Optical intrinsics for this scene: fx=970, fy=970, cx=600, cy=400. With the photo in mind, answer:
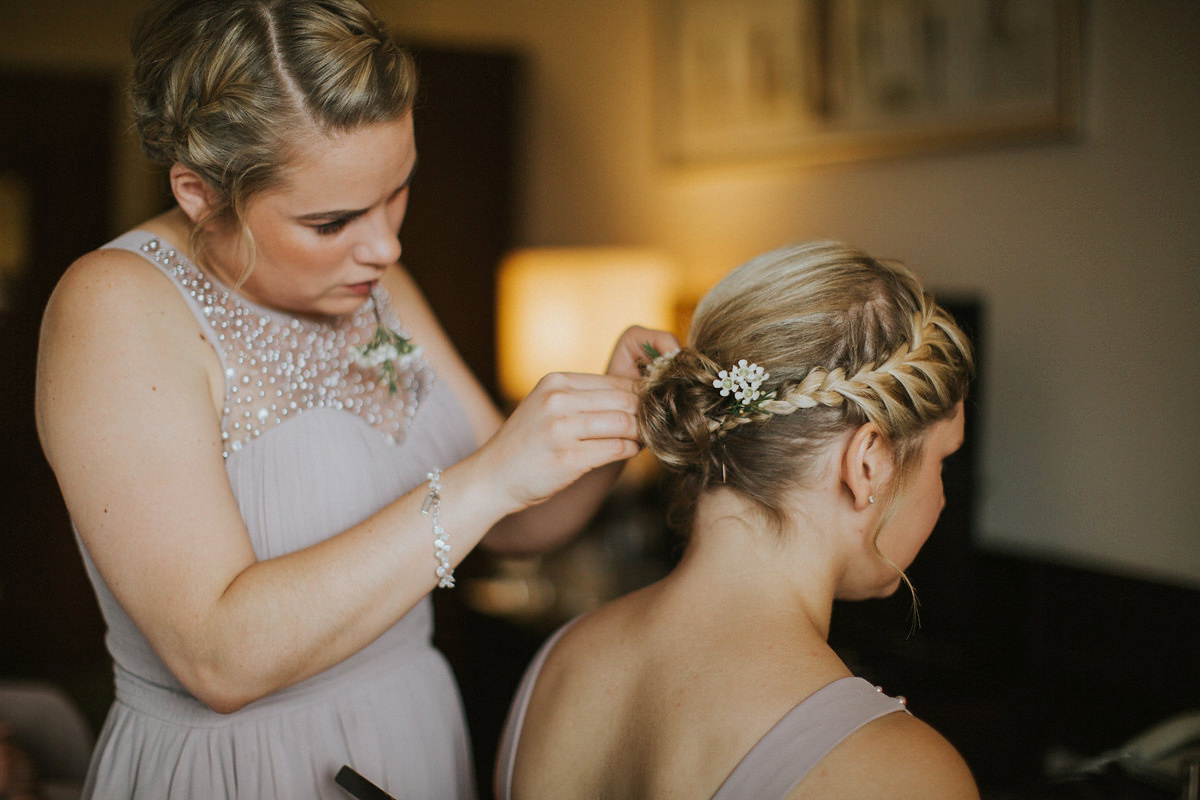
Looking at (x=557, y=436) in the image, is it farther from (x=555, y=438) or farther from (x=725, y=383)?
(x=725, y=383)

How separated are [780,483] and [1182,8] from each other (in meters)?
1.43

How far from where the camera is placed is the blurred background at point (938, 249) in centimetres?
188

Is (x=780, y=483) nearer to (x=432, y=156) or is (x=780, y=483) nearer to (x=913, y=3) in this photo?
(x=913, y=3)

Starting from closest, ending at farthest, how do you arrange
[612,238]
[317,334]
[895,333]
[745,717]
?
1. [745,717]
2. [895,333]
3. [317,334]
4. [612,238]

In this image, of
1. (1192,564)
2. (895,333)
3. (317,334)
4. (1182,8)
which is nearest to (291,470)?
(317,334)

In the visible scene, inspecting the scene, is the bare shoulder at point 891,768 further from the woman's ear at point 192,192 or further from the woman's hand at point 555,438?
the woman's ear at point 192,192

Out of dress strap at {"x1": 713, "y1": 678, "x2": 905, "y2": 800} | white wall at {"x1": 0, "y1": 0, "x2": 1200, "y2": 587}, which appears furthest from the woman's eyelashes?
white wall at {"x1": 0, "y1": 0, "x2": 1200, "y2": 587}

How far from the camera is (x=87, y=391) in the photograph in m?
1.02

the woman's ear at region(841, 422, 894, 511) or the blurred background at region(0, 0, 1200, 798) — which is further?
the blurred background at region(0, 0, 1200, 798)

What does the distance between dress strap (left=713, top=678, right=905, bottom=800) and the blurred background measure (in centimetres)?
38

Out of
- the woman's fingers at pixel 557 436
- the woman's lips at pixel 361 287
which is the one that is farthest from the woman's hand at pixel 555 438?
the woman's lips at pixel 361 287

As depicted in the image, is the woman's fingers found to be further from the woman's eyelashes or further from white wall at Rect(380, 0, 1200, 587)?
white wall at Rect(380, 0, 1200, 587)

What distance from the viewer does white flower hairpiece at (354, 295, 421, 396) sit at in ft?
4.50

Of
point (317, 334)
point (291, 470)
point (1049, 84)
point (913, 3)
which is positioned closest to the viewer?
point (291, 470)
